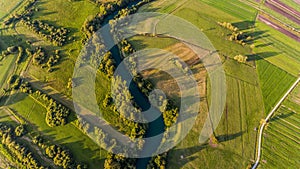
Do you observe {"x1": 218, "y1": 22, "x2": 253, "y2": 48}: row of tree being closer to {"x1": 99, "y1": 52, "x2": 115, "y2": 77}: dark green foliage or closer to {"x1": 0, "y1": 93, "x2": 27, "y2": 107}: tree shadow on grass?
{"x1": 99, "y1": 52, "x2": 115, "y2": 77}: dark green foliage

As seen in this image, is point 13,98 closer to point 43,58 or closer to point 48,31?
point 43,58

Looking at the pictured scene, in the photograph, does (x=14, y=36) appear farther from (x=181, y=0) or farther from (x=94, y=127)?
(x=181, y=0)

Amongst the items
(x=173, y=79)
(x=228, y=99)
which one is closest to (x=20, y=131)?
(x=173, y=79)

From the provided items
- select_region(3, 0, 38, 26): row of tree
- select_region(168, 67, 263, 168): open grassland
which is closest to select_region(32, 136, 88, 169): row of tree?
select_region(168, 67, 263, 168): open grassland

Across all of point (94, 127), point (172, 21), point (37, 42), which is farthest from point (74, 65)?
point (172, 21)

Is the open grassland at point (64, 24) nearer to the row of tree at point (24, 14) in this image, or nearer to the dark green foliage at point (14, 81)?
the row of tree at point (24, 14)

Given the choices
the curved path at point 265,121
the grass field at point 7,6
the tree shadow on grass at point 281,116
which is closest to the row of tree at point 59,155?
the curved path at point 265,121
